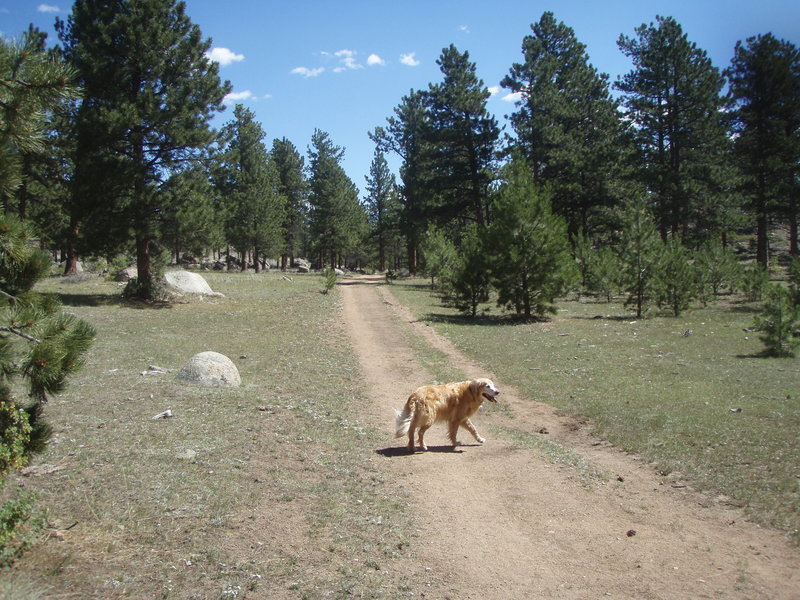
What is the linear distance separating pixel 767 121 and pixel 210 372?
39.7 metres

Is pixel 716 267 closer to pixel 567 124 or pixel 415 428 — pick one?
pixel 567 124

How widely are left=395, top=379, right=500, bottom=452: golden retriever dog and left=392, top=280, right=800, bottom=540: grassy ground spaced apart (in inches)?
106

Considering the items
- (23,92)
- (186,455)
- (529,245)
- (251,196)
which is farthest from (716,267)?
(251,196)

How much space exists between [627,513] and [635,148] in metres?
41.6

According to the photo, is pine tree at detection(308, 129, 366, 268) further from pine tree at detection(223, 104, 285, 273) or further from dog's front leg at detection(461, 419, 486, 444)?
dog's front leg at detection(461, 419, 486, 444)

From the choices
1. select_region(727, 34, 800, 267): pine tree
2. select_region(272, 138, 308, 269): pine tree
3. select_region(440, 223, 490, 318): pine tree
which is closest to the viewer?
select_region(440, 223, 490, 318): pine tree

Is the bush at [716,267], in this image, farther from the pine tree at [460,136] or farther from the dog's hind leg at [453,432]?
the dog's hind leg at [453,432]

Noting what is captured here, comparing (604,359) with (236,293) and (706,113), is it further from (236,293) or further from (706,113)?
(706,113)

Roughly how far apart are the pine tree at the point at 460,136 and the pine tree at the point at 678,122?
10649 mm

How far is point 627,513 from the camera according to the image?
6.95m

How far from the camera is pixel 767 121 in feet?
120

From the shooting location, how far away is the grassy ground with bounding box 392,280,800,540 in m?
7.91

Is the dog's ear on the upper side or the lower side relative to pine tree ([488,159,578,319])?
lower

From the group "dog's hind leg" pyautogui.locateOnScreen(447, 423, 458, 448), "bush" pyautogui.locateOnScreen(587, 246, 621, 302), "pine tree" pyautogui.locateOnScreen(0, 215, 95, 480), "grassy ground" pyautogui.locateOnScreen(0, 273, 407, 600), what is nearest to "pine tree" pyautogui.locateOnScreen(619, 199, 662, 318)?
"bush" pyautogui.locateOnScreen(587, 246, 621, 302)
